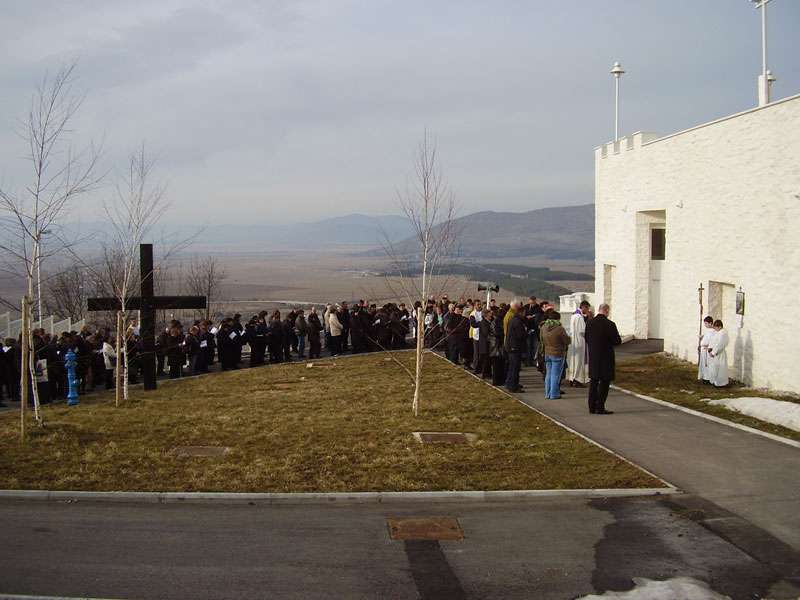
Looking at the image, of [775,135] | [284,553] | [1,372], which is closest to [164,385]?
[1,372]

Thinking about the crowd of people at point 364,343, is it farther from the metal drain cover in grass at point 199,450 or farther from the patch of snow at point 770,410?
the metal drain cover in grass at point 199,450

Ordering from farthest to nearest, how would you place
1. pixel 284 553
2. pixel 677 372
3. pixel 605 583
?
pixel 677 372, pixel 284 553, pixel 605 583

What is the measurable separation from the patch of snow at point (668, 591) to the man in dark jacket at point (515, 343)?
27.5 ft

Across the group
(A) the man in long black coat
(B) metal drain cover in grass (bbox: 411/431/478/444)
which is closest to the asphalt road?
(B) metal drain cover in grass (bbox: 411/431/478/444)

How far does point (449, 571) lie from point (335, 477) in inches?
106

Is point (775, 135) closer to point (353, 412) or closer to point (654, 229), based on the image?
point (654, 229)

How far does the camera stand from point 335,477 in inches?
332

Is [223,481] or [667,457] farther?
[667,457]

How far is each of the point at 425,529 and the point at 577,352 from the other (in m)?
9.08

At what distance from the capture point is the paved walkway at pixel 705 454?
24.4 ft

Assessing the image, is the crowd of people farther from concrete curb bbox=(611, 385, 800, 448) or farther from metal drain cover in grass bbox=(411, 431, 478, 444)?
metal drain cover in grass bbox=(411, 431, 478, 444)

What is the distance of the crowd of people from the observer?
14.2 meters

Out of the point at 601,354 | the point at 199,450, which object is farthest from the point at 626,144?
the point at 199,450

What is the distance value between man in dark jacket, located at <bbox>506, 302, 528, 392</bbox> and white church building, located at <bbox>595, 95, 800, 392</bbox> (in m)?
5.04
